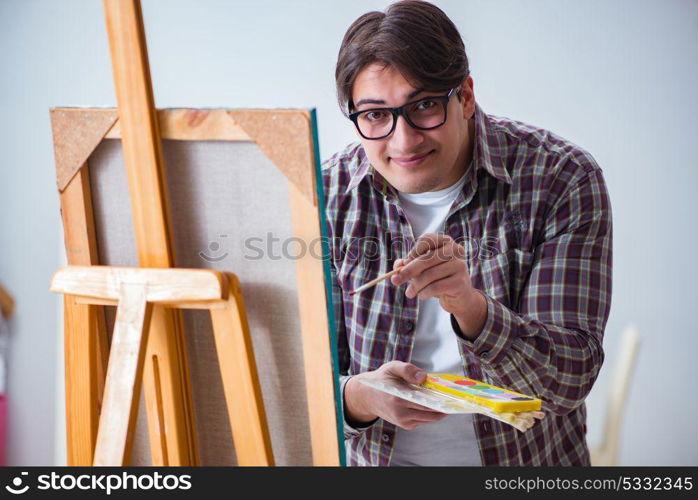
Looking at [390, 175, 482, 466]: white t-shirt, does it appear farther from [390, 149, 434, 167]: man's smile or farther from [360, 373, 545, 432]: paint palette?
[360, 373, 545, 432]: paint palette

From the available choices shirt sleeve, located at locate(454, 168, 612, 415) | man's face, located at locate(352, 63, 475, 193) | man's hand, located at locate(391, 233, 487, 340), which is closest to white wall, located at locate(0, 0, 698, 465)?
man's face, located at locate(352, 63, 475, 193)

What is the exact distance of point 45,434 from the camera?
98.1 inches

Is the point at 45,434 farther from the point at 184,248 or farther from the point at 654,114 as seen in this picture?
the point at 654,114

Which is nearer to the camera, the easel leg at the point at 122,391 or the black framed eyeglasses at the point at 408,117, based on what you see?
the easel leg at the point at 122,391

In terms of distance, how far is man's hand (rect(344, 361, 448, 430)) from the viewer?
111 cm

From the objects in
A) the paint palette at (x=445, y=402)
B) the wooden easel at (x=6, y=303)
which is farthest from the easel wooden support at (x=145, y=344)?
the wooden easel at (x=6, y=303)

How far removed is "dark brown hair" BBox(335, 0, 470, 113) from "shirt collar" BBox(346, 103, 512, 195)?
11cm

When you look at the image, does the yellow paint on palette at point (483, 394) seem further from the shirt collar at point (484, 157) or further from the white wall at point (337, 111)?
the white wall at point (337, 111)

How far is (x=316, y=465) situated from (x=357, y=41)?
0.73 m

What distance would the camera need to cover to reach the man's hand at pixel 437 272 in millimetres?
1079

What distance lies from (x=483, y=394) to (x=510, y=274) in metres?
0.42

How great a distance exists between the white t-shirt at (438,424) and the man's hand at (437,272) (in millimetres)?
261

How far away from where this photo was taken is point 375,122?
51.8 inches
